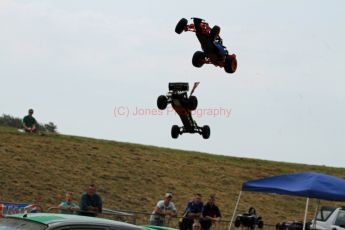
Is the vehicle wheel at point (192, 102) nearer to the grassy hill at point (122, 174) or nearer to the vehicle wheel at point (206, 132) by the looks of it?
the vehicle wheel at point (206, 132)

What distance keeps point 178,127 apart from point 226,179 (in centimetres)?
1299

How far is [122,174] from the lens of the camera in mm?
32312

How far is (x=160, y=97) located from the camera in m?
22.0

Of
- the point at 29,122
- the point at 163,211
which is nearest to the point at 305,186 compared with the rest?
the point at 163,211

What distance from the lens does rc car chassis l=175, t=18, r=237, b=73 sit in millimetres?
20859

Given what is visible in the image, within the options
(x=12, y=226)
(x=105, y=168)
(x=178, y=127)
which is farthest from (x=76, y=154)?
(x=12, y=226)

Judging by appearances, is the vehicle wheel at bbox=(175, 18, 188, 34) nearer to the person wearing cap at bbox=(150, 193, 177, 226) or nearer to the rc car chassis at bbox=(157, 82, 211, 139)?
the rc car chassis at bbox=(157, 82, 211, 139)

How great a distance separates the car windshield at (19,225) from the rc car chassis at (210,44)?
507 inches

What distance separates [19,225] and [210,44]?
43.1 feet

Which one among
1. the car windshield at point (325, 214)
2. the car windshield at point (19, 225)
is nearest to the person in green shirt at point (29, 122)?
the car windshield at point (325, 214)

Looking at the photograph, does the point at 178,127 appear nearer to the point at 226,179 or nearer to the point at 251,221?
the point at 251,221

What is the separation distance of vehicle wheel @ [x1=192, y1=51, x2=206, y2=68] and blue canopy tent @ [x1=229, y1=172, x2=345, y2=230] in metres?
4.29

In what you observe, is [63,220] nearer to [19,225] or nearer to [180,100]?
[19,225]

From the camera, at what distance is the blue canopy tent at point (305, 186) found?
686 inches
